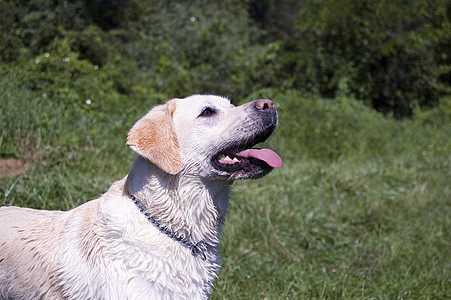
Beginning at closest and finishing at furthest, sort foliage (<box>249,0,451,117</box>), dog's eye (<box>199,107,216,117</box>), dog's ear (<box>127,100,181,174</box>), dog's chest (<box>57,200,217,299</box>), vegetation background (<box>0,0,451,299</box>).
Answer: dog's chest (<box>57,200,217,299</box>) < dog's ear (<box>127,100,181,174</box>) < dog's eye (<box>199,107,216,117</box>) < vegetation background (<box>0,0,451,299</box>) < foliage (<box>249,0,451,117</box>)

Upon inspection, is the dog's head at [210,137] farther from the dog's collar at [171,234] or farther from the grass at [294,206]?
the grass at [294,206]

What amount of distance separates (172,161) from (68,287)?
82cm

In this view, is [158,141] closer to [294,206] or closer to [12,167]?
[12,167]

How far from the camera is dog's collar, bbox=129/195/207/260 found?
2.59 meters

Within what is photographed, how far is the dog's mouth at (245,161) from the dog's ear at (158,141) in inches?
9.8

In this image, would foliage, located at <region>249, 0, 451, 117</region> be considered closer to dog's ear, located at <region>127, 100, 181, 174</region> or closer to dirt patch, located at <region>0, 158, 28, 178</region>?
dirt patch, located at <region>0, 158, 28, 178</region>

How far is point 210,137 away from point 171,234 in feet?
1.90

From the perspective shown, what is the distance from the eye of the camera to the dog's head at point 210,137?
2.67 meters

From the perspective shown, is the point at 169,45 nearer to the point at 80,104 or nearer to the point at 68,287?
the point at 80,104

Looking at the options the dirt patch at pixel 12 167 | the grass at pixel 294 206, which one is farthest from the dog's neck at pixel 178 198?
the dirt patch at pixel 12 167

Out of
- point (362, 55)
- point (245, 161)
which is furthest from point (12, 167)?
point (362, 55)

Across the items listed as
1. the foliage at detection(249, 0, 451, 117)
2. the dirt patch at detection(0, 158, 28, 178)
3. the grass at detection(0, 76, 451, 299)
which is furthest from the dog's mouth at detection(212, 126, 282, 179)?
the foliage at detection(249, 0, 451, 117)

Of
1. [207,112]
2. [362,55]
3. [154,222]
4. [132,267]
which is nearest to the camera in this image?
[132,267]

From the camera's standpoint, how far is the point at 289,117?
9727 millimetres
